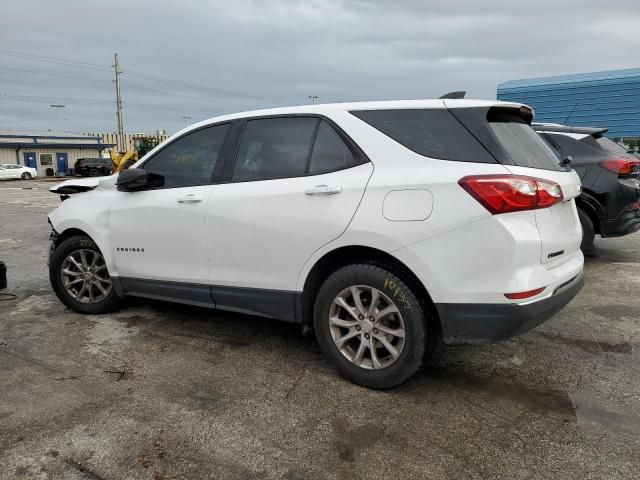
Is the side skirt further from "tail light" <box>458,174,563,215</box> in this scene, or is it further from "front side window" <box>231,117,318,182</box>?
"tail light" <box>458,174,563,215</box>

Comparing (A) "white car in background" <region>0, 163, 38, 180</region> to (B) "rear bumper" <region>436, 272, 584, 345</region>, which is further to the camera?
(A) "white car in background" <region>0, 163, 38, 180</region>

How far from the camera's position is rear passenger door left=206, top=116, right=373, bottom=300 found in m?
3.27

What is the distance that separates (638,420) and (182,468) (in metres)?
2.45

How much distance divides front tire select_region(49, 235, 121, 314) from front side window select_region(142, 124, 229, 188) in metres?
0.97

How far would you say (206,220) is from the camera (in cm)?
381

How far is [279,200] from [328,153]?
1.47 feet

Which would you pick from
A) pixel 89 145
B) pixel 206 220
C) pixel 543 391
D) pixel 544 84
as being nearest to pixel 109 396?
pixel 206 220

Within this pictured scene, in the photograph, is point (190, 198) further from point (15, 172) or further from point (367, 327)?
point (15, 172)

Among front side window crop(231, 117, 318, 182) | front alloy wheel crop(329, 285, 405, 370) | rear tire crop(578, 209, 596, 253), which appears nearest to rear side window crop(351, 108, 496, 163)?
front side window crop(231, 117, 318, 182)

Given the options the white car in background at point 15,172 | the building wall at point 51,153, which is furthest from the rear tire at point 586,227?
the building wall at point 51,153

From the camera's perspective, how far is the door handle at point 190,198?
3877 mm

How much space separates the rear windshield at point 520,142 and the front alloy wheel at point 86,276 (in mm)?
3428

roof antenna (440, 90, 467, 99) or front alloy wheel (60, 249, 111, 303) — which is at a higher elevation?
roof antenna (440, 90, 467, 99)

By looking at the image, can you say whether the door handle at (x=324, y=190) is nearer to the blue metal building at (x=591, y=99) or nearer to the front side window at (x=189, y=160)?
the front side window at (x=189, y=160)
